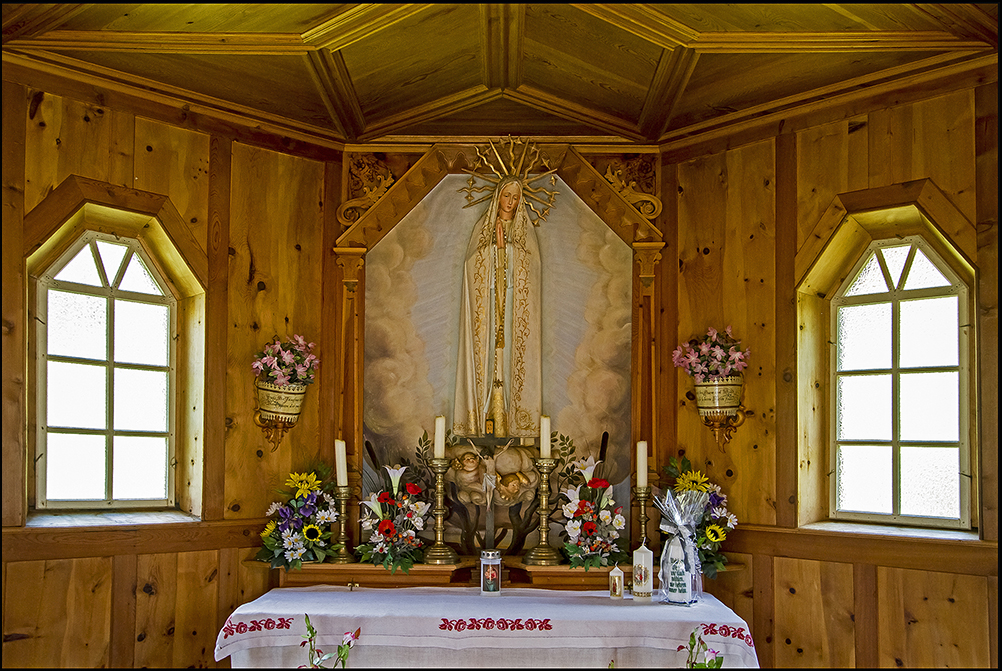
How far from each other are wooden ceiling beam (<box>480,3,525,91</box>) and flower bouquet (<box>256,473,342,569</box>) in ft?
7.16

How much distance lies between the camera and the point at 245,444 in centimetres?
446

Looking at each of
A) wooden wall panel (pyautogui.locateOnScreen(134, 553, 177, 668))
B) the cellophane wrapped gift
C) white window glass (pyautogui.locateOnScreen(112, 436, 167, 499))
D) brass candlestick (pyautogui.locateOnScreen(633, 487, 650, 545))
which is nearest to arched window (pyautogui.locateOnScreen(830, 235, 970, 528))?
the cellophane wrapped gift

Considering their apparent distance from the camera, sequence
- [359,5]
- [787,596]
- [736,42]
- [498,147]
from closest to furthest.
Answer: [359,5] → [736,42] → [787,596] → [498,147]

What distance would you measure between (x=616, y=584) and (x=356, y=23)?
271cm

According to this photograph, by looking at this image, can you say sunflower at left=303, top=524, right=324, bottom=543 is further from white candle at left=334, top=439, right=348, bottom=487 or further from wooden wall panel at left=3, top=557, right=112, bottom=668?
wooden wall panel at left=3, top=557, right=112, bottom=668

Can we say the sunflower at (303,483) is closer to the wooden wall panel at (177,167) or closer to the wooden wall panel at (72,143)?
the wooden wall panel at (177,167)

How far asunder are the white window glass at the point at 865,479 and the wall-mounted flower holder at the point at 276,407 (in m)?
2.74

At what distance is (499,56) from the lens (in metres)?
4.07

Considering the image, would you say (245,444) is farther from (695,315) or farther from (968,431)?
(968,431)

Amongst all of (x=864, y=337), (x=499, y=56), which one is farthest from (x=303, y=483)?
(x=864, y=337)

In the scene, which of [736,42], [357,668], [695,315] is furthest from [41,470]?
A: [736,42]

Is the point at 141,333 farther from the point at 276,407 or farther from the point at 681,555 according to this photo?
the point at 681,555

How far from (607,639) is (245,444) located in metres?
2.04

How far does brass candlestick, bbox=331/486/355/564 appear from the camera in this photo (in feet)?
14.4
